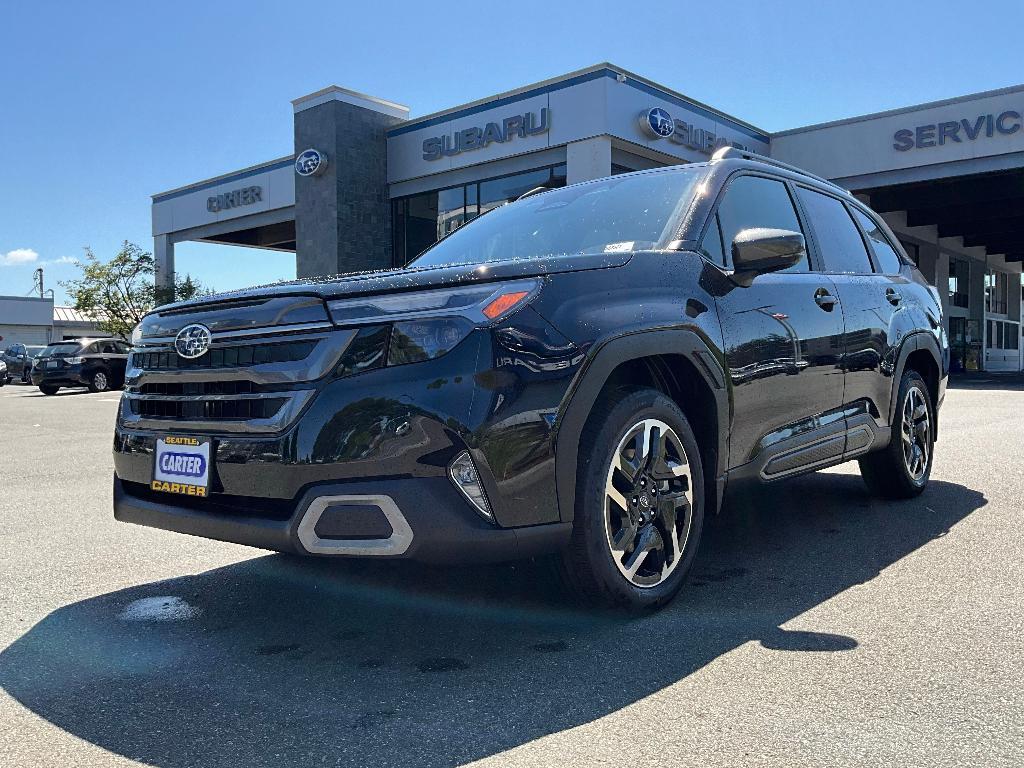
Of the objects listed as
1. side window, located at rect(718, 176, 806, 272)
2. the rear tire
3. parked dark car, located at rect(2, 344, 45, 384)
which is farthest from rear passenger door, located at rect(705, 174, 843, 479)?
parked dark car, located at rect(2, 344, 45, 384)

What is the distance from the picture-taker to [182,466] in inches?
123

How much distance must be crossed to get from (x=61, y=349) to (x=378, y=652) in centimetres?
2381

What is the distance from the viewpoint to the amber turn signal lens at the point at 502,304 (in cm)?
284

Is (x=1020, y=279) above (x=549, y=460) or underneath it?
above

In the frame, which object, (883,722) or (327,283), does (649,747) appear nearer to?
(883,722)

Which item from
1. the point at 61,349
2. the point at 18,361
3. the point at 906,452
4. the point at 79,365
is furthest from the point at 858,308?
the point at 18,361

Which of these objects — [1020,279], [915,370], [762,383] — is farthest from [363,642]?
[1020,279]

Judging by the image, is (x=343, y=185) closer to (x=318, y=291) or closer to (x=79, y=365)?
(x=79, y=365)

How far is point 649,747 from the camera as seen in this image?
226cm

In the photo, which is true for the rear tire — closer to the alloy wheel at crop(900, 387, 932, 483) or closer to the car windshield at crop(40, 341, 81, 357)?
the alloy wheel at crop(900, 387, 932, 483)

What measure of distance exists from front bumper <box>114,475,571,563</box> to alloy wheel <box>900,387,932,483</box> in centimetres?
327

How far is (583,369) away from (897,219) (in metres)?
31.6

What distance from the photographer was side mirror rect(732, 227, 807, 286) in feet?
11.8

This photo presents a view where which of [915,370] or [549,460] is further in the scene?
[915,370]
